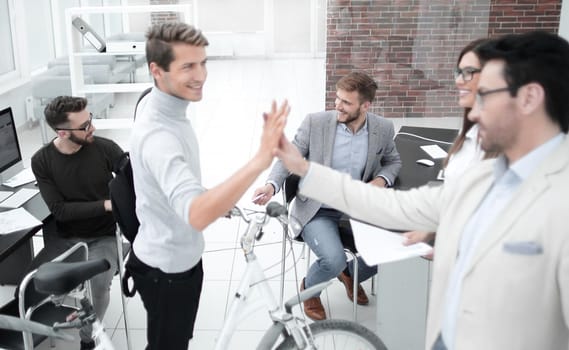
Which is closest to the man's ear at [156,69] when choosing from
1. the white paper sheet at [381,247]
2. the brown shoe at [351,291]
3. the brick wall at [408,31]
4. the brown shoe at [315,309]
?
the white paper sheet at [381,247]

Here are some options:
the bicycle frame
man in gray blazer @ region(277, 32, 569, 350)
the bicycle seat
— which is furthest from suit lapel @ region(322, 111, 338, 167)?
man in gray blazer @ region(277, 32, 569, 350)

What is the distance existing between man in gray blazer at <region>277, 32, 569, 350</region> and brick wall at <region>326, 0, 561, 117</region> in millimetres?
4296

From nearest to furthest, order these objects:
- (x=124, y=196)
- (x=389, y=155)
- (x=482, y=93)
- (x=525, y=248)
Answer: (x=525, y=248) → (x=482, y=93) → (x=124, y=196) → (x=389, y=155)

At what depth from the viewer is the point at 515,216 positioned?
1.45 metres

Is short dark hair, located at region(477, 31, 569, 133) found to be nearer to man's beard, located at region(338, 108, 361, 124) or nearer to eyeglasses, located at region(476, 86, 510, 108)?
eyeglasses, located at region(476, 86, 510, 108)

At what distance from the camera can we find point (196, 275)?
7.70ft

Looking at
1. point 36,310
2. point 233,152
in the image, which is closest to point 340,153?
point 36,310

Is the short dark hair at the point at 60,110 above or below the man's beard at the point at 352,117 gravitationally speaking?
above

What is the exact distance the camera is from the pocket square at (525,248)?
55.7 inches

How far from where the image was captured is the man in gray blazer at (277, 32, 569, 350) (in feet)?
4.70

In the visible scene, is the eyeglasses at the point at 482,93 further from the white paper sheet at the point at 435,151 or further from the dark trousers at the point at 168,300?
the white paper sheet at the point at 435,151

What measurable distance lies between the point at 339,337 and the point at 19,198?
1980 millimetres

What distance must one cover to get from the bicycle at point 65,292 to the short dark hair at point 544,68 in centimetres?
145

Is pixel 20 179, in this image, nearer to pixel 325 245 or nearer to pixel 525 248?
pixel 325 245
